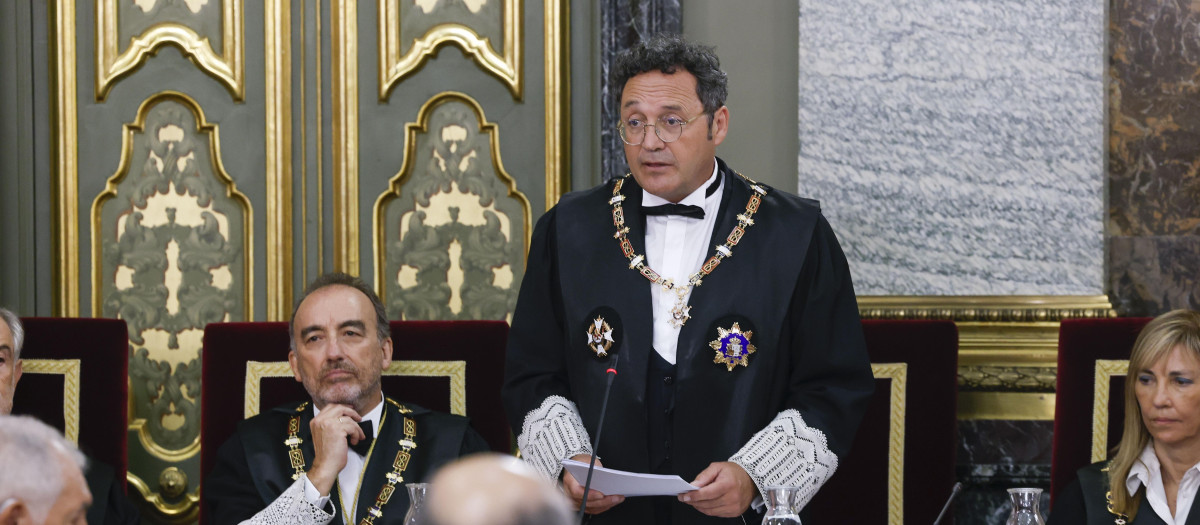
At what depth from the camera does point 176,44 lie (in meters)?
4.04

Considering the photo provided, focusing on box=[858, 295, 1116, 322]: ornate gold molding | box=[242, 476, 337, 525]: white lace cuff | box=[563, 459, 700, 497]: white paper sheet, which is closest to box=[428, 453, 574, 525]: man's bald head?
box=[563, 459, 700, 497]: white paper sheet

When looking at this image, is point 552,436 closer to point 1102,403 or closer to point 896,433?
point 896,433

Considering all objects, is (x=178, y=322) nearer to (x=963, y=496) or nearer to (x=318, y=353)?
(x=318, y=353)

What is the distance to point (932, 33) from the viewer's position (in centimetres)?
367

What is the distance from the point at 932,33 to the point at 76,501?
2830 millimetres

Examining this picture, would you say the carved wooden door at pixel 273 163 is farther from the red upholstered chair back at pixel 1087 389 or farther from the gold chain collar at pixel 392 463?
the red upholstered chair back at pixel 1087 389

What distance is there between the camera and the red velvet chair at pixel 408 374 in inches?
125

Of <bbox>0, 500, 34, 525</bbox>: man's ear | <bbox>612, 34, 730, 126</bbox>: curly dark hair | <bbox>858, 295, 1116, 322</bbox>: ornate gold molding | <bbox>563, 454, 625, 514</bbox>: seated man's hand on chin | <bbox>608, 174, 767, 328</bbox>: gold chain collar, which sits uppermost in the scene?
<bbox>612, 34, 730, 126</bbox>: curly dark hair

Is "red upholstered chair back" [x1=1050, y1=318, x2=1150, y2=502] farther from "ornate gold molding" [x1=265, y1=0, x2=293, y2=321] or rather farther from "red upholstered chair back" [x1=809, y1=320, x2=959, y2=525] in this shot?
"ornate gold molding" [x1=265, y1=0, x2=293, y2=321]

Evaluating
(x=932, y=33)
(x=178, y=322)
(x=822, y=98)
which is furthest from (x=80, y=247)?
(x=932, y=33)

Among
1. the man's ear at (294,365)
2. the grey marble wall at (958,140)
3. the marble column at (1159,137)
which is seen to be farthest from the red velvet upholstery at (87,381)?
the marble column at (1159,137)

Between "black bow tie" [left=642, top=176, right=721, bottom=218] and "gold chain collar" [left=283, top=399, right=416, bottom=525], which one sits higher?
"black bow tie" [left=642, top=176, right=721, bottom=218]

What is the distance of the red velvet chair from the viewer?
3188 mm

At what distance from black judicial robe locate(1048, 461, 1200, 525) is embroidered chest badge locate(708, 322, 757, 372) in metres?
0.84
